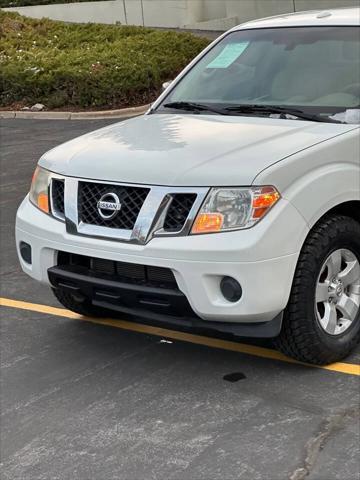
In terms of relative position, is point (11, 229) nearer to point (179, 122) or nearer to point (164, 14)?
point (179, 122)

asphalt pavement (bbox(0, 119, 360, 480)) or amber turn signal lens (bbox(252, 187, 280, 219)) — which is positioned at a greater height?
amber turn signal lens (bbox(252, 187, 280, 219))

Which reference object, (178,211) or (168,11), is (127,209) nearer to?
(178,211)

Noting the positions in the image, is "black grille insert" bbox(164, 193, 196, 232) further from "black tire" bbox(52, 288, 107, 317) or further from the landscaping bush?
the landscaping bush

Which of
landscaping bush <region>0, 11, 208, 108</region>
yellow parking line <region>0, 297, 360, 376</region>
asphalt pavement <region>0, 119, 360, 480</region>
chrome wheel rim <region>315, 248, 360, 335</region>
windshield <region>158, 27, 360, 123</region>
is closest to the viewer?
asphalt pavement <region>0, 119, 360, 480</region>

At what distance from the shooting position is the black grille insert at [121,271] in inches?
150

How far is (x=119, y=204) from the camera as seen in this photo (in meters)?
3.91

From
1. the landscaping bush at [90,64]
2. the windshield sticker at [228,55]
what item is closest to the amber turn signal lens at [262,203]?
the windshield sticker at [228,55]

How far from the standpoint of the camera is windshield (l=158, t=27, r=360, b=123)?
4609 mm

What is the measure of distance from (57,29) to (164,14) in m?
4.09

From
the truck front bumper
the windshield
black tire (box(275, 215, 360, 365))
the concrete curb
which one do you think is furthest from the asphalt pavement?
the concrete curb

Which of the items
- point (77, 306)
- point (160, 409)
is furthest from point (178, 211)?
point (77, 306)

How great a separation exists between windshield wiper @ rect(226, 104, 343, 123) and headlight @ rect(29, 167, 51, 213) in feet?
4.13

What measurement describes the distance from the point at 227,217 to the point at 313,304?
0.69m

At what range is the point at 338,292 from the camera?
415 cm
